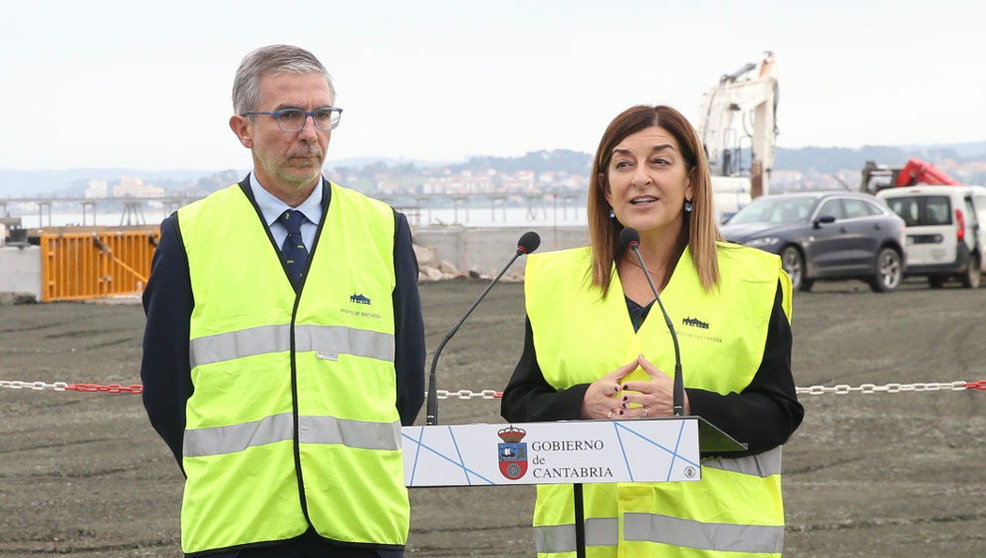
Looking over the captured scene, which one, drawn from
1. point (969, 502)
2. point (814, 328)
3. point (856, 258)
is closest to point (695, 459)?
point (969, 502)

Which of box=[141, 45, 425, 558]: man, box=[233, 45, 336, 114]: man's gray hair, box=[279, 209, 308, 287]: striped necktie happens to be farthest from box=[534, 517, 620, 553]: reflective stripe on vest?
box=[233, 45, 336, 114]: man's gray hair

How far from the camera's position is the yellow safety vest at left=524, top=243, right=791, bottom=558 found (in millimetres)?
3631

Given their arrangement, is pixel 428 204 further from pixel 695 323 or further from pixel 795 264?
pixel 695 323

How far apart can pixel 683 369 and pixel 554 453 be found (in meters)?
0.56

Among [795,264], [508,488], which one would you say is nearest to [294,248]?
[508,488]

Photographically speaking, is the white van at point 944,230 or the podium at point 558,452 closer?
the podium at point 558,452

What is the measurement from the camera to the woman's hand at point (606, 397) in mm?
3574

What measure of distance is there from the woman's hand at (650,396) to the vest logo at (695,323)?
8.6 inches

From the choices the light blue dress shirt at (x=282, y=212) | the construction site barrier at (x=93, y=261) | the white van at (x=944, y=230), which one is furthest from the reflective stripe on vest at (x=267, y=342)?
the white van at (x=944, y=230)

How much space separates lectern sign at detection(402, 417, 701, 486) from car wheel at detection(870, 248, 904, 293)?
22.2m

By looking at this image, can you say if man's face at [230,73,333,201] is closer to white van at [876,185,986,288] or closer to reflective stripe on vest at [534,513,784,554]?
reflective stripe on vest at [534,513,784,554]

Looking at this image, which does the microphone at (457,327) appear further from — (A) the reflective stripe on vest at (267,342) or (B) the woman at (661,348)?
(A) the reflective stripe on vest at (267,342)

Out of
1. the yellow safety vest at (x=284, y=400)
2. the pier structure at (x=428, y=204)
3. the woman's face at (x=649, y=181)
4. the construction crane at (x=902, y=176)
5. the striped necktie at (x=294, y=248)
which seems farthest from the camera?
the pier structure at (x=428, y=204)

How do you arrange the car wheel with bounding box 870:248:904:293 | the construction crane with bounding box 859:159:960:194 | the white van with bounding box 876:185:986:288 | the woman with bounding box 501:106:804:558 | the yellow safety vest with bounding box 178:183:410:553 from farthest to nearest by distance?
the construction crane with bounding box 859:159:960:194 < the white van with bounding box 876:185:986:288 < the car wheel with bounding box 870:248:904:293 < the woman with bounding box 501:106:804:558 < the yellow safety vest with bounding box 178:183:410:553
